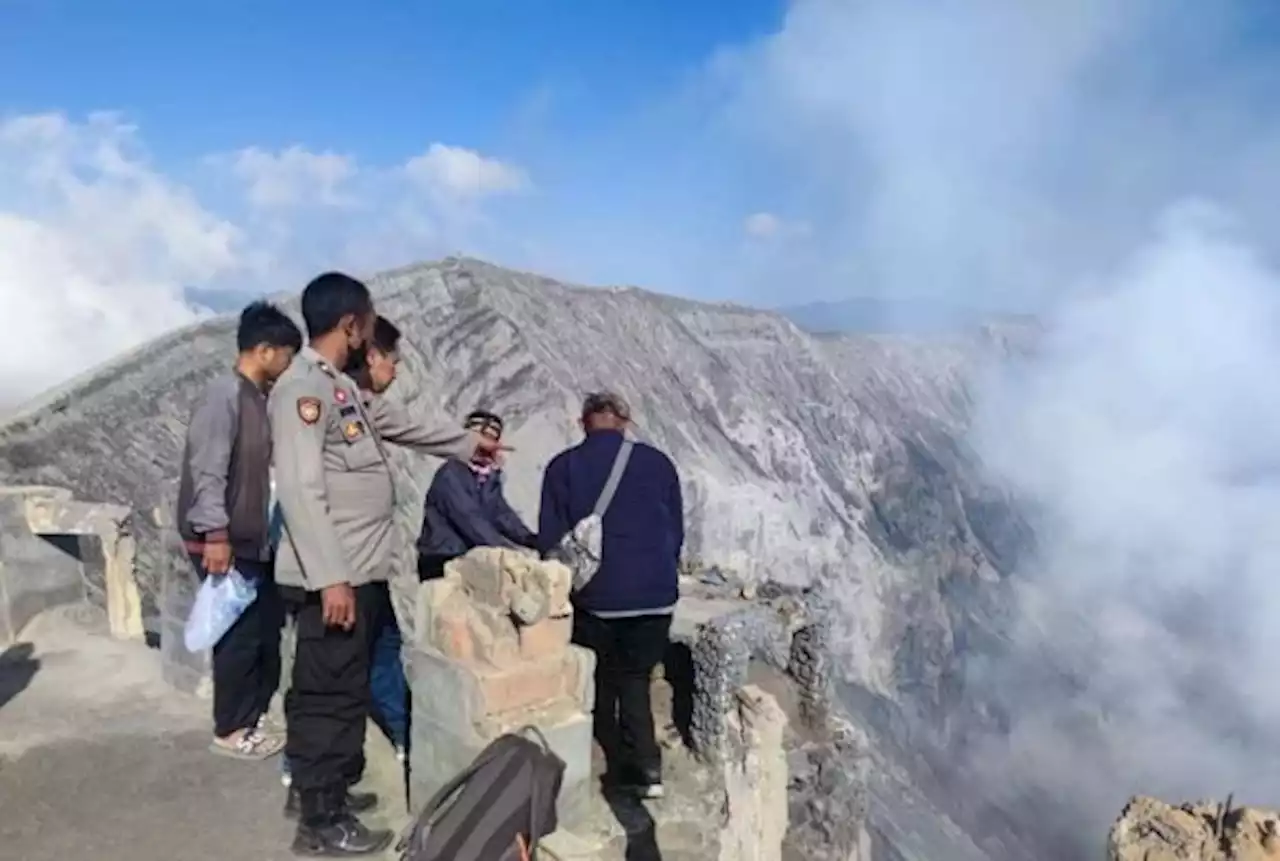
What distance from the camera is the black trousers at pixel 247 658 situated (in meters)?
4.76

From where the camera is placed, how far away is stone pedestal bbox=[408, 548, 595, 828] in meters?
3.86

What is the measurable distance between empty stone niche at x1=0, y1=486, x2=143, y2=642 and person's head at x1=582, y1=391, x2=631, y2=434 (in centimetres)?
396

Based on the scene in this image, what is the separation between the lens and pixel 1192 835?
262 centimetres

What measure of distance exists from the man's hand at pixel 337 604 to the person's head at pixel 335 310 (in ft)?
2.74

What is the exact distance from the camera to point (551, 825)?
10.8 ft

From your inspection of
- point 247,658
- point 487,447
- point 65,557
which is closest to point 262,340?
point 487,447

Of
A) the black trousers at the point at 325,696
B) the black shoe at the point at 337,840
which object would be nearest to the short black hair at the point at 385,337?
the black trousers at the point at 325,696

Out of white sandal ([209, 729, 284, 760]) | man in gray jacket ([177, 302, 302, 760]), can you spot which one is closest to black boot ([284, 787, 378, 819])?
white sandal ([209, 729, 284, 760])

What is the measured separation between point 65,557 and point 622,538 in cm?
460

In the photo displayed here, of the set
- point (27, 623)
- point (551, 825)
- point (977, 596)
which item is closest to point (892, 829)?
point (27, 623)

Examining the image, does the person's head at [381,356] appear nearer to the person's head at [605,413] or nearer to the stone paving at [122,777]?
the person's head at [605,413]

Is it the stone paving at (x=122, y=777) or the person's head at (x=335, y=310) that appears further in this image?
the stone paving at (x=122, y=777)

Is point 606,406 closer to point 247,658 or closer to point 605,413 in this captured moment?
point 605,413

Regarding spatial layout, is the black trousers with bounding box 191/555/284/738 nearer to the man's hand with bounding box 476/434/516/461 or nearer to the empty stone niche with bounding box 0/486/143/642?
the man's hand with bounding box 476/434/516/461
